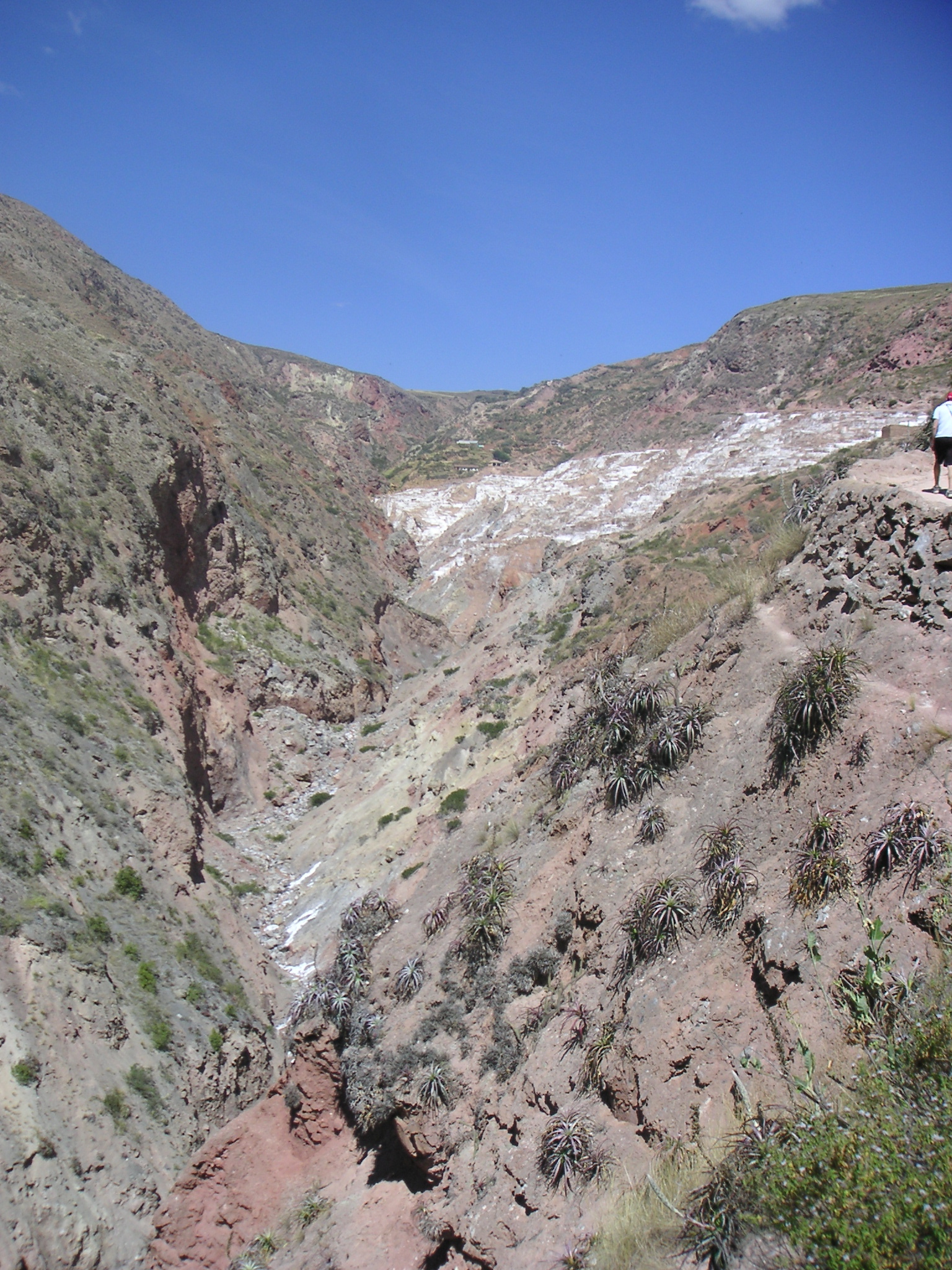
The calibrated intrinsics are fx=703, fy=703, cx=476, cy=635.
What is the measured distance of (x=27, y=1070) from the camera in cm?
1099

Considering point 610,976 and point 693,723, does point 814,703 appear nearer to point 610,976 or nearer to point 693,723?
point 693,723

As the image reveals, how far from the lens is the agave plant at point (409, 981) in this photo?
41.2ft

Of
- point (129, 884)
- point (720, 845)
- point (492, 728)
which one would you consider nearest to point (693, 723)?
point (720, 845)

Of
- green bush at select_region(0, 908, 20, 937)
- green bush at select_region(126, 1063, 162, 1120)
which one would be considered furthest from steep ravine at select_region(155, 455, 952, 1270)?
green bush at select_region(0, 908, 20, 937)

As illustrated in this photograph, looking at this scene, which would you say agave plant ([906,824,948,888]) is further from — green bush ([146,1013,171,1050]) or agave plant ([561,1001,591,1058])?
green bush ([146,1013,171,1050])

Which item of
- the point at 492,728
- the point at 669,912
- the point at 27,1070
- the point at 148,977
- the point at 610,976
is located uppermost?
the point at 669,912

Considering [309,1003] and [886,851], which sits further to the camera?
[309,1003]

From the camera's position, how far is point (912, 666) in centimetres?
820

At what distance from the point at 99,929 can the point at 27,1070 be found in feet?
10.6

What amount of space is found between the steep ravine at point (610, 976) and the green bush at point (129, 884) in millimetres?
4316

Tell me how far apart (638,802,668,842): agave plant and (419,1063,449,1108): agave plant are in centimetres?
461

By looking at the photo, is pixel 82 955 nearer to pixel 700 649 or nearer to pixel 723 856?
pixel 723 856

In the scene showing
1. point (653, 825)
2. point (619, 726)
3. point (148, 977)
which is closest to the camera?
point (653, 825)

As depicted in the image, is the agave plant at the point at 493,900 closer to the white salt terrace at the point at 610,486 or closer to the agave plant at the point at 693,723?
the agave plant at the point at 693,723
